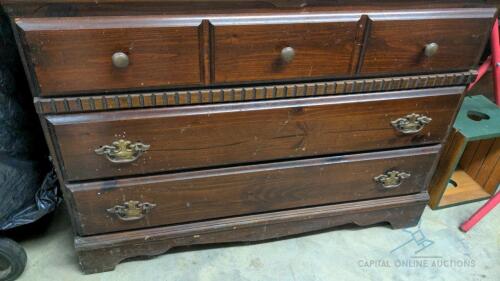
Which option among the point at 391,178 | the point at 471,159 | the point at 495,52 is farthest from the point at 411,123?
the point at 471,159

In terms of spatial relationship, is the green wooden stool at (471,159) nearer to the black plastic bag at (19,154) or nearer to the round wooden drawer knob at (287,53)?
the round wooden drawer knob at (287,53)

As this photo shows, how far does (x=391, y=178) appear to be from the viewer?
1.31 meters

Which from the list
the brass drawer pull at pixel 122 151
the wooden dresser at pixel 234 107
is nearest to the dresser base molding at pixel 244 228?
the wooden dresser at pixel 234 107

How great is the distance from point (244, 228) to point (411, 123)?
0.59 m

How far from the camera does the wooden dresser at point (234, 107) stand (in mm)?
873

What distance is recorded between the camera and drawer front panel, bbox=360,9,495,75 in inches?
39.0

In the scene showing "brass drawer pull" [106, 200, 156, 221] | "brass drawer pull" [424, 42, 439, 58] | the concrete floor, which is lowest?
the concrete floor

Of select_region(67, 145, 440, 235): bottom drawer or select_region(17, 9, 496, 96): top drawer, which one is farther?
select_region(67, 145, 440, 235): bottom drawer

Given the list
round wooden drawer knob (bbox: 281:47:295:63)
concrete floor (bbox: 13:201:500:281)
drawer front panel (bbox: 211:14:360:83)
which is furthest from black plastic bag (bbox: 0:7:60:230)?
round wooden drawer knob (bbox: 281:47:295:63)

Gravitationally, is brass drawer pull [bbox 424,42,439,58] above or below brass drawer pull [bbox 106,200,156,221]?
above

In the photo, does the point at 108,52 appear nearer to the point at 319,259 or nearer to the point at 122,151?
the point at 122,151

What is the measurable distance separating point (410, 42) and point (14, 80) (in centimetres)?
104

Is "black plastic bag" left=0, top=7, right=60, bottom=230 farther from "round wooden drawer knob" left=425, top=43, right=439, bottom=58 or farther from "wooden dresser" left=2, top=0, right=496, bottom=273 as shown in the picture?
"round wooden drawer knob" left=425, top=43, right=439, bottom=58

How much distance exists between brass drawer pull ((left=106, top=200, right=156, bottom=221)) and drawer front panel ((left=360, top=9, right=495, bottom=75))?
691 mm
